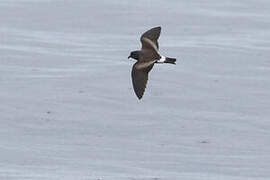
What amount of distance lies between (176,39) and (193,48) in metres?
0.88

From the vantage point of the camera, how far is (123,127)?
47.2 feet

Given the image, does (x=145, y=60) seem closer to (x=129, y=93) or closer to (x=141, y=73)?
(x=141, y=73)

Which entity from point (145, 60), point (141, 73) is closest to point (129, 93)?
point (145, 60)

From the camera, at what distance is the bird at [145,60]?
9398 millimetres

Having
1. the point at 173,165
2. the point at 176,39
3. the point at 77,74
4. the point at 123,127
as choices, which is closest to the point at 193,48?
the point at 176,39

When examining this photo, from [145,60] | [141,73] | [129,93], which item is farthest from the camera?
[129,93]

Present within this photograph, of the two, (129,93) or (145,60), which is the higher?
(145,60)

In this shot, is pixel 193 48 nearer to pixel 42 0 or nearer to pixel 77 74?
pixel 77 74

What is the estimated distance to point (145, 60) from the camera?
9.71 m

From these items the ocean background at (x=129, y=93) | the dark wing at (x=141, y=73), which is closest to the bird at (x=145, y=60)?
the dark wing at (x=141, y=73)

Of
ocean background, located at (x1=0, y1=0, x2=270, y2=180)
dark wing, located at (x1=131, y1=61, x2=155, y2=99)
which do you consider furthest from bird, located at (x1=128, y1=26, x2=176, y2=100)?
ocean background, located at (x1=0, y1=0, x2=270, y2=180)

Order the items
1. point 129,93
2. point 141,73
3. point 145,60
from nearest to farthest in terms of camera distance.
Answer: point 141,73 < point 145,60 < point 129,93

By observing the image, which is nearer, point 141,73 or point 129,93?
→ point 141,73

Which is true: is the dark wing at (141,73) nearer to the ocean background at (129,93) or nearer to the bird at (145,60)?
the bird at (145,60)
